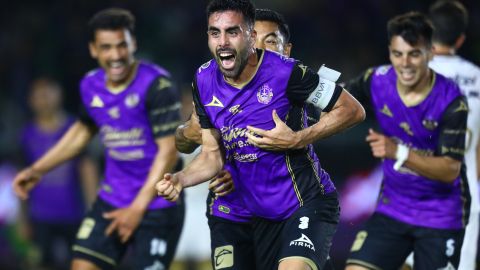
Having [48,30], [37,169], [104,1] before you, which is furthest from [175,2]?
[37,169]

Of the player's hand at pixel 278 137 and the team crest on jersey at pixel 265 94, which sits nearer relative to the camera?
the player's hand at pixel 278 137

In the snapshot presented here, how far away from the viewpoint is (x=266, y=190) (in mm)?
5992

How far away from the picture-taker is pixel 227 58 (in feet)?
19.0

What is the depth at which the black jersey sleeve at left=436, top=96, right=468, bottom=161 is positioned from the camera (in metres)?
6.86

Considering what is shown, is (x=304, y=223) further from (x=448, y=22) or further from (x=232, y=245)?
(x=448, y=22)

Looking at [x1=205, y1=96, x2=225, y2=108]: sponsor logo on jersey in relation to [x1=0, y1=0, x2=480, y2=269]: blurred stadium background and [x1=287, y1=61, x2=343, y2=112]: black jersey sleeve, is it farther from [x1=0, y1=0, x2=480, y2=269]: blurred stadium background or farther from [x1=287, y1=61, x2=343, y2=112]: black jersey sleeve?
[x1=0, y1=0, x2=480, y2=269]: blurred stadium background

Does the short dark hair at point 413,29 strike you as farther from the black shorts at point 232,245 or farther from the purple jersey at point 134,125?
the black shorts at point 232,245

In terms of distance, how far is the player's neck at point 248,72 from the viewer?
593 cm

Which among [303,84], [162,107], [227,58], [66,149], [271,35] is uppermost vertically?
[271,35]

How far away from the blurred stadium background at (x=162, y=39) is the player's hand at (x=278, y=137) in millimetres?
6525

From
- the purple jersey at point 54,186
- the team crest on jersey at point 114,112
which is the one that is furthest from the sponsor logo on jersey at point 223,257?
the purple jersey at point 54,186

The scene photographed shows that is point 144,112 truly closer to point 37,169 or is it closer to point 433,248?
point 37,169

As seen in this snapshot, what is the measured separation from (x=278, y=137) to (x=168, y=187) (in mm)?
762

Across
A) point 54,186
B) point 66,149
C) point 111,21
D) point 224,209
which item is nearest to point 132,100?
point 111,21
